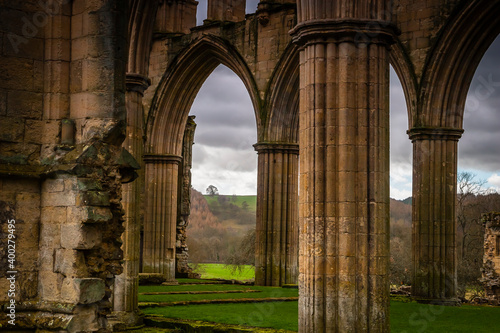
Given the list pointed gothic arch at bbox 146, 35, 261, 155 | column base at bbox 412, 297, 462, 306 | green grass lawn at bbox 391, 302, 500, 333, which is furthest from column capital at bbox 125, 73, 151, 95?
pointed gothic arch at bbox 146, 35, 261, 155

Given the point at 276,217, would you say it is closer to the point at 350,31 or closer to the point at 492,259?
the point at 492,259

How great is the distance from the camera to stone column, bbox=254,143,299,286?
1758 cm

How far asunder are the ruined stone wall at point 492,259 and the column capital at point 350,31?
11.8 metres

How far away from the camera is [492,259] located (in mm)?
18391

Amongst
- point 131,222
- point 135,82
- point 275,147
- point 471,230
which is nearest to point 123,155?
point 131,222

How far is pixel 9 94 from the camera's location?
5988 millimetres

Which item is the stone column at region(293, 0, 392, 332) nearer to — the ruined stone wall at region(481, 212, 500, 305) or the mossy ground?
the mossy ground

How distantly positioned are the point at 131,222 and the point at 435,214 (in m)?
7.47

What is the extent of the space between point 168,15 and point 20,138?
15130 mm

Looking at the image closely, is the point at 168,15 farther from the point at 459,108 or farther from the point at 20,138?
the point at 20,138

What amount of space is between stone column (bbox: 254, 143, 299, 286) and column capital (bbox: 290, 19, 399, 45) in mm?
9530

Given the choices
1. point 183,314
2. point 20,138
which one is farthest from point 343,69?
point 183,314

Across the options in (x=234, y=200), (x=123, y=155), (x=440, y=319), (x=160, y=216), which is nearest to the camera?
(x=123, y=155)

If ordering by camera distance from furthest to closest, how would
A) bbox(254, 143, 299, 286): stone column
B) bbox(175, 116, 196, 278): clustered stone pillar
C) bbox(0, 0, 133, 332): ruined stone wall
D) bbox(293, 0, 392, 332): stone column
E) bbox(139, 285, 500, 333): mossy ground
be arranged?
bbox(175, 116, 196, 278): clustered stone pillar → bbox(254, 143, 299, 286): stone column → bbox(139, 285, 500, 333): mossy ground → bbox(293, 0, 392, 332): stone column → bbox(0, 0, 133, 332): ruined stone wall
